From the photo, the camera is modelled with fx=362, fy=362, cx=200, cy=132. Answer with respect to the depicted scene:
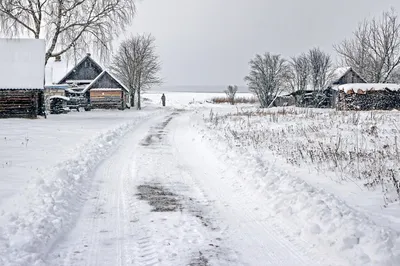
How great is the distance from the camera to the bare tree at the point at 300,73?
55812 mm

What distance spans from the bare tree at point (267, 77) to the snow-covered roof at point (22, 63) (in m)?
42.1

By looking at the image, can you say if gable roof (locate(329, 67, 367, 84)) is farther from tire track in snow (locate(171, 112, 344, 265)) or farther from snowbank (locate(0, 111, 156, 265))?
snowbank (locate(0, 111, 156, 265))

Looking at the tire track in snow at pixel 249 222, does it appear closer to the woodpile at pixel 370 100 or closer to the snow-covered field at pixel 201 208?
the snow-covered field at pixel 201 208

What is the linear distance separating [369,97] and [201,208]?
3243 cm

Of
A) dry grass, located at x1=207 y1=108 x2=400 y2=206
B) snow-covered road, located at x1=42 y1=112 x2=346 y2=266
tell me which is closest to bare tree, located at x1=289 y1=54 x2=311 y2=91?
dry grass, located at x1=207 y1=108 x2=400 y2=206

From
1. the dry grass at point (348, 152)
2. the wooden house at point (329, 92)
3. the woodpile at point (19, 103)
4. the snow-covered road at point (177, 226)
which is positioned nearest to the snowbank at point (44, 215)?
the snow-covered road at point (177, 226)

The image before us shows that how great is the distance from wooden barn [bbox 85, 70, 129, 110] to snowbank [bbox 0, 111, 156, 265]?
1430 inches

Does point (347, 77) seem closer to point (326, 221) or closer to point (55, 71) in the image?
point (55, 71)

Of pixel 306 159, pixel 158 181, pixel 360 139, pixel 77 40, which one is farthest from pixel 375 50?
pixel 158 181

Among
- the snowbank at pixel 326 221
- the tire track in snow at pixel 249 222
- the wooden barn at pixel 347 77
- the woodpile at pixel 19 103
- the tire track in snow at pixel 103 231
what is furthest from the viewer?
the wooden barn at pixel 347 77

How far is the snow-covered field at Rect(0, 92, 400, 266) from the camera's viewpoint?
4.10m

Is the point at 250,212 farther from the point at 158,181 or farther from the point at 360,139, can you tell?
the point at 360,139

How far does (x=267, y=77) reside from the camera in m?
63.1

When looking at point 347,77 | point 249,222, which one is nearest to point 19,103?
point 249,222
